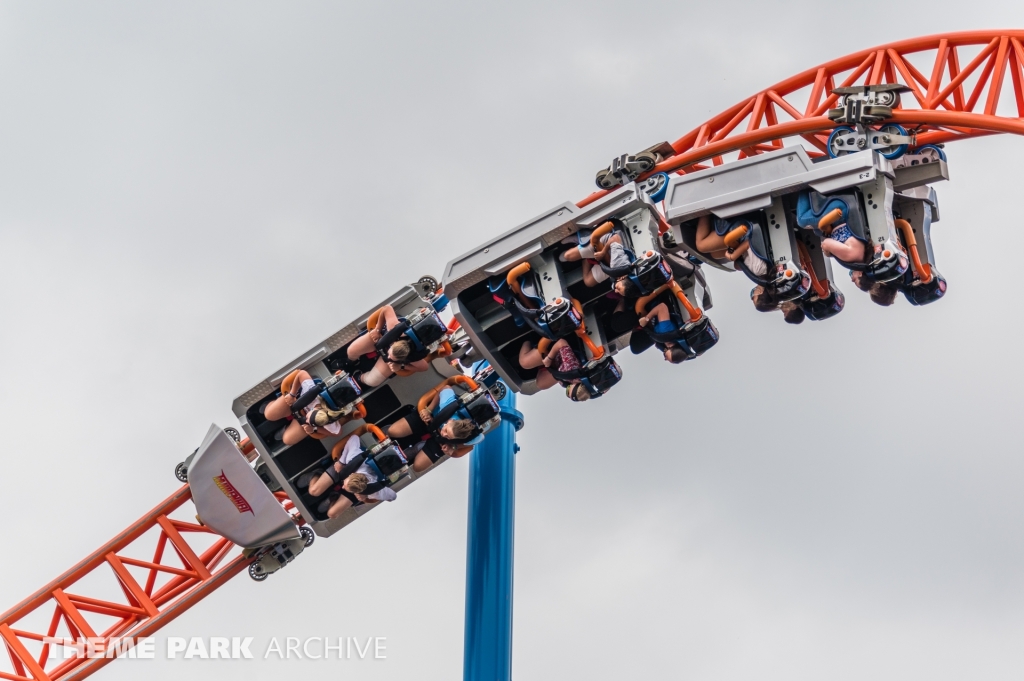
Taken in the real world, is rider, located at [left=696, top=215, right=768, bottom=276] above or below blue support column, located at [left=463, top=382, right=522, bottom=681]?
above

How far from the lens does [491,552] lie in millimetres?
11289

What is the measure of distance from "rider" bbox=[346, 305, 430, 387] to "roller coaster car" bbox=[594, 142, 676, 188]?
6.36 feet

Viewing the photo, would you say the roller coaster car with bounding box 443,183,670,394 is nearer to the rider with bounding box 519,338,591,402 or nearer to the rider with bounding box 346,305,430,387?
the rider with bounding box 519,338,591,402

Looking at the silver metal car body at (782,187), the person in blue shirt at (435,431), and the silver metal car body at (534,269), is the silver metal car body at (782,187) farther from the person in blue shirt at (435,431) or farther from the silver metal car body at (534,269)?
the person in blue shirt at (435,431)

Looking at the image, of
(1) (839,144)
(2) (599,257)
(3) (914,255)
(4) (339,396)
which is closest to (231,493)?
(4) (339,396)

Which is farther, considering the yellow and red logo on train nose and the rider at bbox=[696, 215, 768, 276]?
the yellow and red logo on train nose

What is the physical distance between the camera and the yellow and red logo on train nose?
11.4 meters

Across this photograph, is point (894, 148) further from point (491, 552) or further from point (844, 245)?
point (491, 552)

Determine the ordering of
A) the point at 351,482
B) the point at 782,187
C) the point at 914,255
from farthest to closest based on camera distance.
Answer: the point at 351,482, the point at 914,255, the point at 782,187

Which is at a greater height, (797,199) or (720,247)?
(797,199)

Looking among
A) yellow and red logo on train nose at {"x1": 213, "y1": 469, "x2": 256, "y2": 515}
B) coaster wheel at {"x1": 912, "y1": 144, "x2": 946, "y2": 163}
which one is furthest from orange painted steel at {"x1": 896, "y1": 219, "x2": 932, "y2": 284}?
yellow and red logo on train nose at {"x1": 213, "y1": 469, "x2": 256, "y2": 515}

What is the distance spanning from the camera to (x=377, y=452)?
10773 mm

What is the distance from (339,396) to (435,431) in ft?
2.41

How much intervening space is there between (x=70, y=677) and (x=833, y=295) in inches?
265
